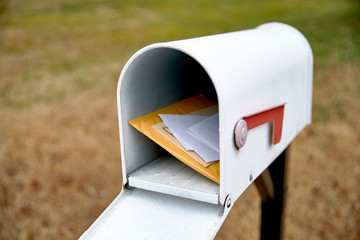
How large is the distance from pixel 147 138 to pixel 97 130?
2996mm

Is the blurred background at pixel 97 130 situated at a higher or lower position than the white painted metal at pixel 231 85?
lower

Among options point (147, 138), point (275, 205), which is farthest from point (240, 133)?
point (275, 205)

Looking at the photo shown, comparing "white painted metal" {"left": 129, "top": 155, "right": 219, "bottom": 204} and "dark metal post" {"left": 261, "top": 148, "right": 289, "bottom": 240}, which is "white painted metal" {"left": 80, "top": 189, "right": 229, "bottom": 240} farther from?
"dark metal post" {"left": 261, "top": 148, "right": 289, "bottom": 240}

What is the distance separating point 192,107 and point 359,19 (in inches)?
346

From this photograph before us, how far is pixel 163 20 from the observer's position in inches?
380

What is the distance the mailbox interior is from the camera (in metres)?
0.96

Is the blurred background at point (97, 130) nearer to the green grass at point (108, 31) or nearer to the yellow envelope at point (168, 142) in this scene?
the green grass at point (108, 31)

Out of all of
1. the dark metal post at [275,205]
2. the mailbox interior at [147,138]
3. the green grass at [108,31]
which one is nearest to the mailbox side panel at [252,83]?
the mailbox interior at [147,138]

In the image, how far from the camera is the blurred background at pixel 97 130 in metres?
2.66

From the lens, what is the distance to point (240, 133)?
0.91 m

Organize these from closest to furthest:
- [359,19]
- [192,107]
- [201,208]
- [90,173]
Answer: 1. [201,208]
2. [192,107]
3. [90,173]
4. [359,19]

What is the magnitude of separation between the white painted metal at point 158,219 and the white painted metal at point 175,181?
30 millimetres

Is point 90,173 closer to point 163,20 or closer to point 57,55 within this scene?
point 57,55

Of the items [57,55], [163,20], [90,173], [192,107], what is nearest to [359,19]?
[163,20]
